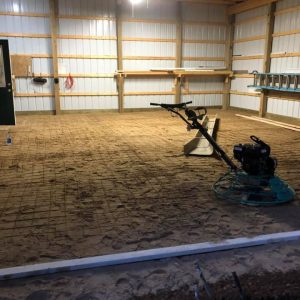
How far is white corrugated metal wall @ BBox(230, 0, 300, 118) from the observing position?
8.50 metres

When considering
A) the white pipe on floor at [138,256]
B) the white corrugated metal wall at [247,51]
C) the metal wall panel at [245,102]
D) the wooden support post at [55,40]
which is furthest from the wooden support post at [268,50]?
the white pipe on floor at [138,256]

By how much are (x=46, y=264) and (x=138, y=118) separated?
24.8 ft

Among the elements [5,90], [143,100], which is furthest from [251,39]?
[5,90]

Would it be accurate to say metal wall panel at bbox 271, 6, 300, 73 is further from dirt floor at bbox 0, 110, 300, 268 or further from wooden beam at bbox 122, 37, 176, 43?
wooden beam at bbox 122, 37, 176, 43

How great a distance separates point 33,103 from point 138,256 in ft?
29.2

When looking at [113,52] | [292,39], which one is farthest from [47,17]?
[292,39]

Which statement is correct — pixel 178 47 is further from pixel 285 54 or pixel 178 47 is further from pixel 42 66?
pixel 42 66

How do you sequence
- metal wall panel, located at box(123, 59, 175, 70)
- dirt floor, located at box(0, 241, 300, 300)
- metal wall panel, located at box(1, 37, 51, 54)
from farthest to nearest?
metal wall panel, located at box(123, 59, 175, 70)
metal wall panel, located at box(1, 37, 51, 54)
dirt floor, located at box(0, 241, 300, 300)

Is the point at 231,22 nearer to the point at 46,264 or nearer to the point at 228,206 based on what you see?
the point at 228,206

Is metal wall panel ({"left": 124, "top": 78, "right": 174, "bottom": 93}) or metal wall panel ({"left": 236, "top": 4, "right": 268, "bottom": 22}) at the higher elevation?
metal wall panel ({"left": 236, "top": 4, "right": 268, "bottom": 22})

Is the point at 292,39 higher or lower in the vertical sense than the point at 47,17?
lower

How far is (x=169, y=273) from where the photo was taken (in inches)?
83.7

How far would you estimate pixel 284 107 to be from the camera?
29.3 ft

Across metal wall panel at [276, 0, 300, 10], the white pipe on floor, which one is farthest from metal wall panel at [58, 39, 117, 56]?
the white pipe on floor
